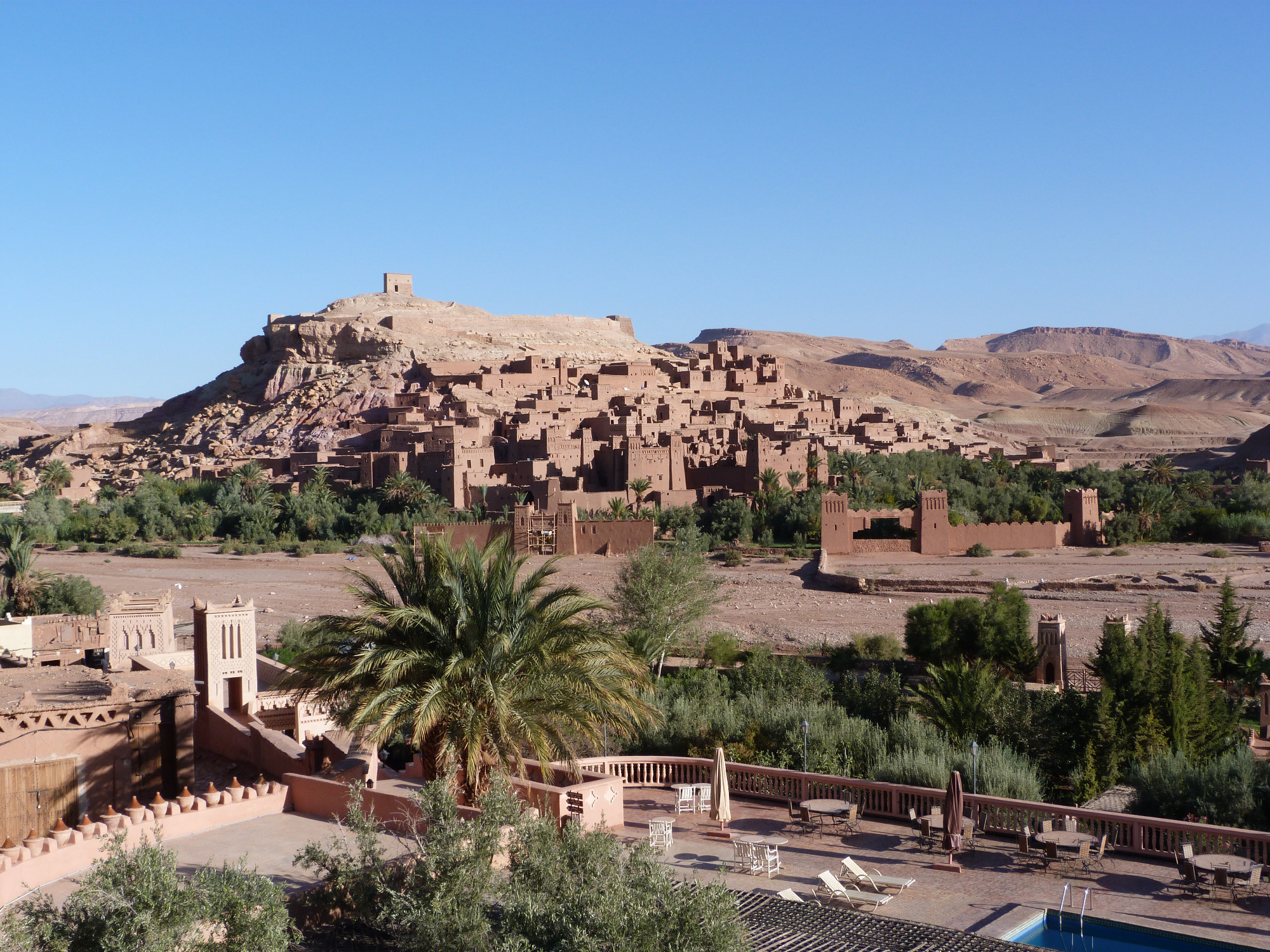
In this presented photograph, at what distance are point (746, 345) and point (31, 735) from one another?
172m

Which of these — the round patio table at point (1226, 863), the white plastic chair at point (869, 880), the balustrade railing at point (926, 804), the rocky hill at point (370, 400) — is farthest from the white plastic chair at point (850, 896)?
the rocky hill at point (370, 400)

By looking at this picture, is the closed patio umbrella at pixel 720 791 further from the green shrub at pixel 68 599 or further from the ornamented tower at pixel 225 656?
the green shrub at pixel 68 599

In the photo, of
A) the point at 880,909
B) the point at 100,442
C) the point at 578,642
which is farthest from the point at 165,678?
the point at 100,442

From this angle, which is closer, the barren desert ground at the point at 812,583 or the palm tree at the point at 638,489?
the barren desert ground at the point at 812,583

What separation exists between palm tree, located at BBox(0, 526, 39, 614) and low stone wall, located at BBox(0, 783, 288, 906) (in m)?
16.6

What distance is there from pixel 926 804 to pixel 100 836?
23.0 feet

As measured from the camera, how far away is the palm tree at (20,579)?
24.5m

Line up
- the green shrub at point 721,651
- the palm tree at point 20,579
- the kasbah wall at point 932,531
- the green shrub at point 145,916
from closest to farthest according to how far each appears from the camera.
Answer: the green shrub at point 145,916 < the green shrub at point 721,651 < the palm tree at point 20,579 < the kasbah wall at point 932,531

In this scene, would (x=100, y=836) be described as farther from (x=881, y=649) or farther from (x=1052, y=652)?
(x=881, y=649)

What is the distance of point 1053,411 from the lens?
10456 cm

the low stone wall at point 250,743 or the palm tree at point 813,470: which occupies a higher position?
the palm tree at point 813,470

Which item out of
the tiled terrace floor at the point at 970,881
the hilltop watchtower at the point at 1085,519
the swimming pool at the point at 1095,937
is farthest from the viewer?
the hilltop watchtower at the point at 1085,519

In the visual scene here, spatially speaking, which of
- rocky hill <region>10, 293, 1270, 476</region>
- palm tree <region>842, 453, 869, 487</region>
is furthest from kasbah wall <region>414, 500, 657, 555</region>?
rocky hill <region>10, 293, 1270, 476</region>

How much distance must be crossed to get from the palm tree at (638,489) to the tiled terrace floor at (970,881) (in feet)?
99.4
